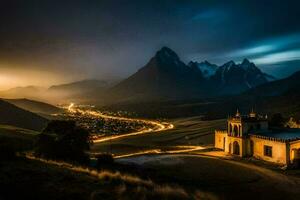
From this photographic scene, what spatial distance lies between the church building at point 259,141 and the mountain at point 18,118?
3290 inches

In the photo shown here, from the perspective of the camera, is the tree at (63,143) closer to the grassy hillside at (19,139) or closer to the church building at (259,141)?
the grassy hillside at (19,139)

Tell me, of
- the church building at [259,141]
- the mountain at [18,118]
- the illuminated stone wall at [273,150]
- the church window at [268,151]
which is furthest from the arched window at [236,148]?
the mountain at [18,118]

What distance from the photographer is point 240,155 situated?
58750mm

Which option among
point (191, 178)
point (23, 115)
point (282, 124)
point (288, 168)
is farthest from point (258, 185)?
point (23, 115)

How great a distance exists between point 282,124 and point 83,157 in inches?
2080

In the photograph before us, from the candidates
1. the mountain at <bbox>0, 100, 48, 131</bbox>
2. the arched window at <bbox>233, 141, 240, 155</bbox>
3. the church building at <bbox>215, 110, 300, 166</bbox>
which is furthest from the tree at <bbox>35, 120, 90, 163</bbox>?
the mountain at <bbox>0, 100, 48, 131</bbox>

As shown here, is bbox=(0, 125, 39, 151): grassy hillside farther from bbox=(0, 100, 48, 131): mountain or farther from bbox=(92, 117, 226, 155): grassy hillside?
bbox=(0, 100, 48, 131): mountain

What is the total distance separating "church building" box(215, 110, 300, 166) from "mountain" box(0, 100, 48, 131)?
8357 centimetres

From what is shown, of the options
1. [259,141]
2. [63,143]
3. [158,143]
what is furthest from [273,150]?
[158,143]

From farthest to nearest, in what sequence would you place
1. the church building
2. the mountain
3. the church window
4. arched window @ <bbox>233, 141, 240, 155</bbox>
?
the mountain < arched window @ <bbox>233, 141, 240, 155</bbox> < the church window < the church building

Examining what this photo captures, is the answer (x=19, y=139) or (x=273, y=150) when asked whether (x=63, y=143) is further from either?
(x=19, y=139)

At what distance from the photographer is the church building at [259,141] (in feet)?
165

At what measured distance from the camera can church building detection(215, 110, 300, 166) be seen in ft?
Result: 165

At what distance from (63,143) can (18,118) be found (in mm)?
99091
